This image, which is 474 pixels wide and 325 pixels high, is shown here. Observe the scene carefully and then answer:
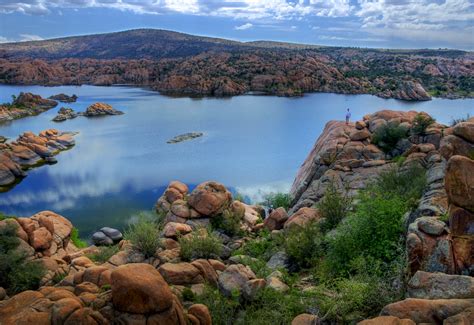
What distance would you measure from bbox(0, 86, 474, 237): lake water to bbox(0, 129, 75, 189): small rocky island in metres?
1.26

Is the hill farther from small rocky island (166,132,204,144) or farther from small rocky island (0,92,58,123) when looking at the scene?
small rocky island (166,132,204,144)

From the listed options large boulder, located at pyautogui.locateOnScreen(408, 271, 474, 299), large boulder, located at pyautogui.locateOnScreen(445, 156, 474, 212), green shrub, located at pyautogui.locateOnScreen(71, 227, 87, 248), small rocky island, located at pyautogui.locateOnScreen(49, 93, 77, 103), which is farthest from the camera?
small rocky island, located at pyautogui.locateOnScreen(49, 93, 77, 103)

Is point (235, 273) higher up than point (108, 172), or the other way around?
point (235, 273)

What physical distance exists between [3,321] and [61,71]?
149 metres

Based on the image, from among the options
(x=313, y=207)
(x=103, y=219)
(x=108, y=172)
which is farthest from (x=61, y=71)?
(x=313, y=207)

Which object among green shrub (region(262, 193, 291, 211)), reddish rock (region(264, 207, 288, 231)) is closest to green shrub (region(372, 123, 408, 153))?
green shrub (region(262, 193, 291, 211))

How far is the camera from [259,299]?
35.7 feet

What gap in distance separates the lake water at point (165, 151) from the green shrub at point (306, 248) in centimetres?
1507

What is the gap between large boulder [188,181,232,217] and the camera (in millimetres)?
21766

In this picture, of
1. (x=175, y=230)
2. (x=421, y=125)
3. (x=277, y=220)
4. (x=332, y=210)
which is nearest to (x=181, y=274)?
(x=175, y=230)

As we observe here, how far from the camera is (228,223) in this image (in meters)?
21.4

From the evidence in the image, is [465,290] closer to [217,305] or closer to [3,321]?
[217,305]

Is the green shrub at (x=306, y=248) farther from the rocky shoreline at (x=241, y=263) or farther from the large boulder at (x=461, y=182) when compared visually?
the large boulder at (x=461, y=182)

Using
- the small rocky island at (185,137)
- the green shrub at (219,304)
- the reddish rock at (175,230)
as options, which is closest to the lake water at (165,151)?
the small rocky island at (185,137)
